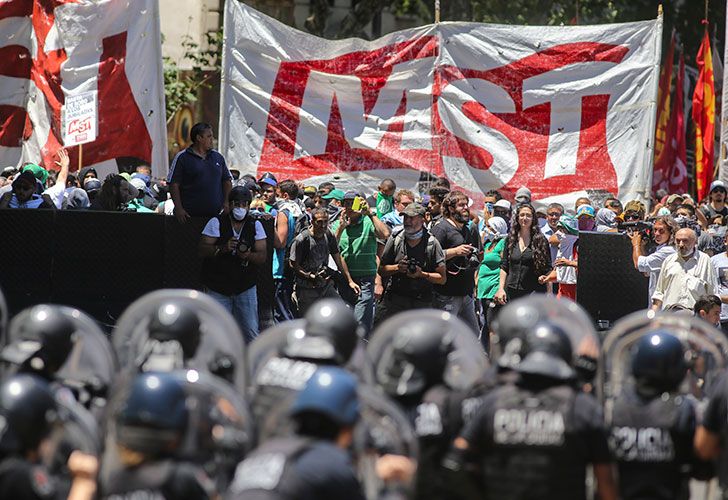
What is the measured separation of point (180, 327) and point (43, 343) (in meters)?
0.72

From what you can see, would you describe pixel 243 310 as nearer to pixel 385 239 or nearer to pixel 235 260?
pixel 235 260

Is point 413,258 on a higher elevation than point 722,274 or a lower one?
lower

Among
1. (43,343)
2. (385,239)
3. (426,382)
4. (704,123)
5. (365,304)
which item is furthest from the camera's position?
(704,123)

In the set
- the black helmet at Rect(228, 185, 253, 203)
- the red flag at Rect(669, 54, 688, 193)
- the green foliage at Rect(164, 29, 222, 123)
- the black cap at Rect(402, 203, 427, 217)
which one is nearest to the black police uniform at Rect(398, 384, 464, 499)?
the black helmet at Rect(228, 185, 253, 203)

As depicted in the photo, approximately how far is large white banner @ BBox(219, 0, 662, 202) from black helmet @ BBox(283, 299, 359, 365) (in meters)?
10.7

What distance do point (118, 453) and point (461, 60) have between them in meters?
13.1

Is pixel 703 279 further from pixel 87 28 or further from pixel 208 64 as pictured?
pixel 208 64

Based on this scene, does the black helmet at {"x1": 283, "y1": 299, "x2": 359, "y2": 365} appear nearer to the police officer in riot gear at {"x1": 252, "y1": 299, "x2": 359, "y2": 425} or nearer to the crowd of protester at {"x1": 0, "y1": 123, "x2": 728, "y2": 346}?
the police officer in riot gear at {"x1": 252, "y1": 299, "x2": 359, "y2": 425}

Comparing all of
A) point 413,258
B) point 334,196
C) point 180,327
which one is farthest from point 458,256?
point 180,327

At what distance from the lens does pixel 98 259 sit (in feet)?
45.3

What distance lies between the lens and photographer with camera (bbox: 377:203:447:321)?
43.0 ft

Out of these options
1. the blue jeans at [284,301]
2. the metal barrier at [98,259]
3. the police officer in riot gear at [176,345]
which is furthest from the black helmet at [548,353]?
the blue jeans at [284,301]

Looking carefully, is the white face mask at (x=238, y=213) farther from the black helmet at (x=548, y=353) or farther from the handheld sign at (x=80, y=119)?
the black helmet at (x=548, y=353)

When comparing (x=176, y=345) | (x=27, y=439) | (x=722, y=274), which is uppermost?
(x=27, y=439)
